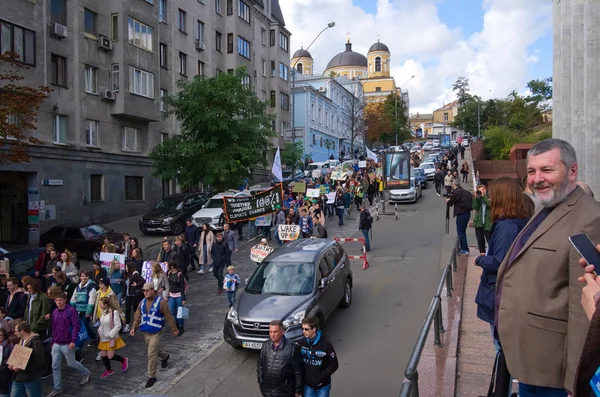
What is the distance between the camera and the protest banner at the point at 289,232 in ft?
57.2

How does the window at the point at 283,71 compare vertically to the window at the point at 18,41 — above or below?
above

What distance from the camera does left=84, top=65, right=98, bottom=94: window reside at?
2670cm

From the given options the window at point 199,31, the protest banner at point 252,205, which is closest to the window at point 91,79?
the window at point 199,31

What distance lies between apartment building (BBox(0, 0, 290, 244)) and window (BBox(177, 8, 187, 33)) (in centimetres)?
10

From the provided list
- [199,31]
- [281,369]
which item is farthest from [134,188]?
[281,369]

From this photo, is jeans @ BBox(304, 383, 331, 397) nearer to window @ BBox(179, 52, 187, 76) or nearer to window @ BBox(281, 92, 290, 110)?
window @ BBox(179, 52, 187, 76)

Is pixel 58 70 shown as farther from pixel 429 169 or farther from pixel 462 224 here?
pixel 429 169

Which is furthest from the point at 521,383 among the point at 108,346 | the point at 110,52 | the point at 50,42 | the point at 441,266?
the point at 110,52

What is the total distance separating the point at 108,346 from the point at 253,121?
1849 cm

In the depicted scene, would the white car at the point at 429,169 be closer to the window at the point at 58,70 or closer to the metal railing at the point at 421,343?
the window at the point at 58,70

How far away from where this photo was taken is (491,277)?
4.71m

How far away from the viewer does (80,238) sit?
1933cm

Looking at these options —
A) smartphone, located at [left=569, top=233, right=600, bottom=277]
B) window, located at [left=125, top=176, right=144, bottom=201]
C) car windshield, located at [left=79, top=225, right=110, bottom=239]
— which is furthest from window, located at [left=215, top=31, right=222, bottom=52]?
smartphone, located at [left=569, top=233, right=600, bottom=277]

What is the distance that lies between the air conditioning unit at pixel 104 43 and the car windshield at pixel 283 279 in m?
21.4
